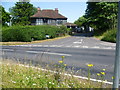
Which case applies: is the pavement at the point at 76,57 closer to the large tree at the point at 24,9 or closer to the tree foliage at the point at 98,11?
the tree foliage at the point at 98,11

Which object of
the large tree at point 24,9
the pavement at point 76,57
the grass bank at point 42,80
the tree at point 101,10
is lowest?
the pavement at point 76,57

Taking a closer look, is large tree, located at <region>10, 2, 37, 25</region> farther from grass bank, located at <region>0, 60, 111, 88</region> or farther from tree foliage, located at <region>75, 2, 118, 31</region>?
grass bank, located at <region>0, 60, 111, 88</region>

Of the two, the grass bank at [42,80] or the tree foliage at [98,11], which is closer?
the tree foliage at [98,11]

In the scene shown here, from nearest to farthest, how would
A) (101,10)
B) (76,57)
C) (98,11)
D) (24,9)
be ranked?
(24,9) → (76,57) → (98,11) → (101,10)

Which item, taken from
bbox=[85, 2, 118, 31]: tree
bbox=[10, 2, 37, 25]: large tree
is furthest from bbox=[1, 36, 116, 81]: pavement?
bbox=[10, 2, 37, 25]: large tree

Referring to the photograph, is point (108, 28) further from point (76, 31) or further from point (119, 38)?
point (119, 38)

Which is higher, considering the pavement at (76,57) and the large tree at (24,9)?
the large tree at (24,9)

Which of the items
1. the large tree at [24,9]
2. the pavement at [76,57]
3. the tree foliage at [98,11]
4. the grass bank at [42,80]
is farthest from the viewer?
the pavement at [76,57]

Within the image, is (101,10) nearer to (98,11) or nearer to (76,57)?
(98,11)

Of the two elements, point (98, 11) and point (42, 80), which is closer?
point (42, 80)

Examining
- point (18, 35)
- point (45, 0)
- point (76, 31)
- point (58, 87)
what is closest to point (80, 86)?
point (58, 87)

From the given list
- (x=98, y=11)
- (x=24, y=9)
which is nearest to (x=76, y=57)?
(x=24, y=9)

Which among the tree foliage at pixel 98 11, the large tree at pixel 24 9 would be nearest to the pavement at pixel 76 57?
the tree foliage at pixel 98 11

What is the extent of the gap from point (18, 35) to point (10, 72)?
14.2 m
